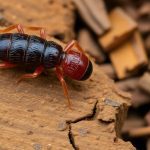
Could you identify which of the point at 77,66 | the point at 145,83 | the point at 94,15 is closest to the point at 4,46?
the point at 77,66

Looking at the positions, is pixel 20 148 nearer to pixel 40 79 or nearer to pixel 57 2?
pixel 40 79

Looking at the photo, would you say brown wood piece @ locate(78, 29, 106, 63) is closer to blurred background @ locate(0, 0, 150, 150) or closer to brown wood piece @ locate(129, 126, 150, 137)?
blurred background @ locate(0, 0, 150, 150)

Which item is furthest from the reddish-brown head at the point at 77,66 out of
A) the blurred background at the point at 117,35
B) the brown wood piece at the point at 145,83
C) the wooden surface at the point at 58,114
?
the brown wood piece at the point at 145,83

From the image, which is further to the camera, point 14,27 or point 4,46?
point 14,27

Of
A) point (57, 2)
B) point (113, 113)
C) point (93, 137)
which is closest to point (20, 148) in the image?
point (93, 137)

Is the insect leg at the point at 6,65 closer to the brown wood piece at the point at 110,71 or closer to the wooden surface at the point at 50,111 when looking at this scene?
the wooden surface at the point at 50,111

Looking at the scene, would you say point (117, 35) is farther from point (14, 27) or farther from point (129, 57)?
point (14, 27)
